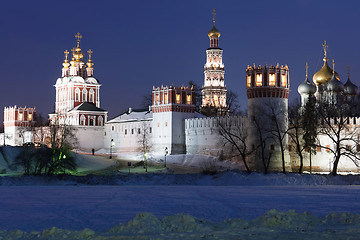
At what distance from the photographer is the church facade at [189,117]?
50969 mm

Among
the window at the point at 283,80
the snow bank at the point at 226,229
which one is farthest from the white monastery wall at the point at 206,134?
the snow bank at the point at 226,229

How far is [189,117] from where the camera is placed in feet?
210

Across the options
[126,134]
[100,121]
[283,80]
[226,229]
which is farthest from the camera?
[100,121]

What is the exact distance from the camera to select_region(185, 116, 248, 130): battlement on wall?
186 ft

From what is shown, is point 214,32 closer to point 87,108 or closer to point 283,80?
point 87,108

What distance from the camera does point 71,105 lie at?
8119 centimetres

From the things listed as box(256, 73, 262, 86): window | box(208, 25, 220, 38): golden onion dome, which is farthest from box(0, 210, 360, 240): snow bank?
box(208, 25, 220, 38): golden onion dome

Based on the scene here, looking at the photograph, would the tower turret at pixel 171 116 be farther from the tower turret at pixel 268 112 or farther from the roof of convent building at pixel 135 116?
the tower turret at pixel 268 112

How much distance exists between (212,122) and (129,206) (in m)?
40.0

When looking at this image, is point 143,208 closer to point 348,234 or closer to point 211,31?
point 348,234

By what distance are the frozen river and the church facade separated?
789 inches

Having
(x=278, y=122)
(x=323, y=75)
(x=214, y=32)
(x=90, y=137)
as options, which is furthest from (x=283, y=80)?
(x=214, y=32)

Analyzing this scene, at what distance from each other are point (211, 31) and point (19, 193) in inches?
2294

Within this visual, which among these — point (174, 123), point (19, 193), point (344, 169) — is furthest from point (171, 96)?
point (19, 193)
